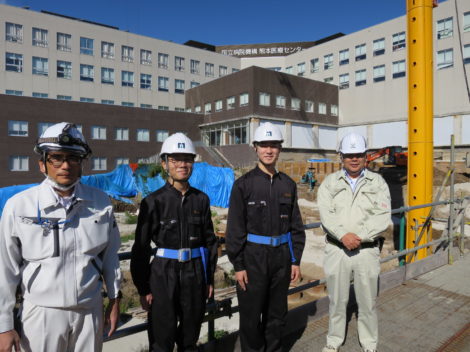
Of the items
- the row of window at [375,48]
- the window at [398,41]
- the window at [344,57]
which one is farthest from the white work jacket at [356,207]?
the window at [344,57]

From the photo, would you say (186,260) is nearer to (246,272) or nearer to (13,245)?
(246,272)

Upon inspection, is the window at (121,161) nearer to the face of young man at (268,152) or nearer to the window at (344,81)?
the window at (344,81)

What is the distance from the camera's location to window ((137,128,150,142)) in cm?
3609

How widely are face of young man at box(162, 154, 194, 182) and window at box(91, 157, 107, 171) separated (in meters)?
33.0

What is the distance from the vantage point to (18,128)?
30172 mm

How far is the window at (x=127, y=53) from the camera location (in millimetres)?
43219

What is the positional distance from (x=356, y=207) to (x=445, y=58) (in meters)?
38.7

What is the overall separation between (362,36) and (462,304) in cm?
4453

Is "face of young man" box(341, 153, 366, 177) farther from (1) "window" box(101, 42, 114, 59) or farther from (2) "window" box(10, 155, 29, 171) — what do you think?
(1) "window" box(101, 42, 114, 59)

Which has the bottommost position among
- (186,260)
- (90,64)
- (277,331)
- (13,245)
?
(277,331)

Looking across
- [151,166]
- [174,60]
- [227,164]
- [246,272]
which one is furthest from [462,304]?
[174,60]

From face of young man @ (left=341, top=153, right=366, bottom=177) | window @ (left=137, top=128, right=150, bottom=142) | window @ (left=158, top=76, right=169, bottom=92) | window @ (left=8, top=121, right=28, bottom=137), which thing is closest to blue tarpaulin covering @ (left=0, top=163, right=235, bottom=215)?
window @ (left=137, top=128, right=150, bottom=142)

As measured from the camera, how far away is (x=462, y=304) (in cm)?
425

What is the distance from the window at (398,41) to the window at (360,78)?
4.33 m
